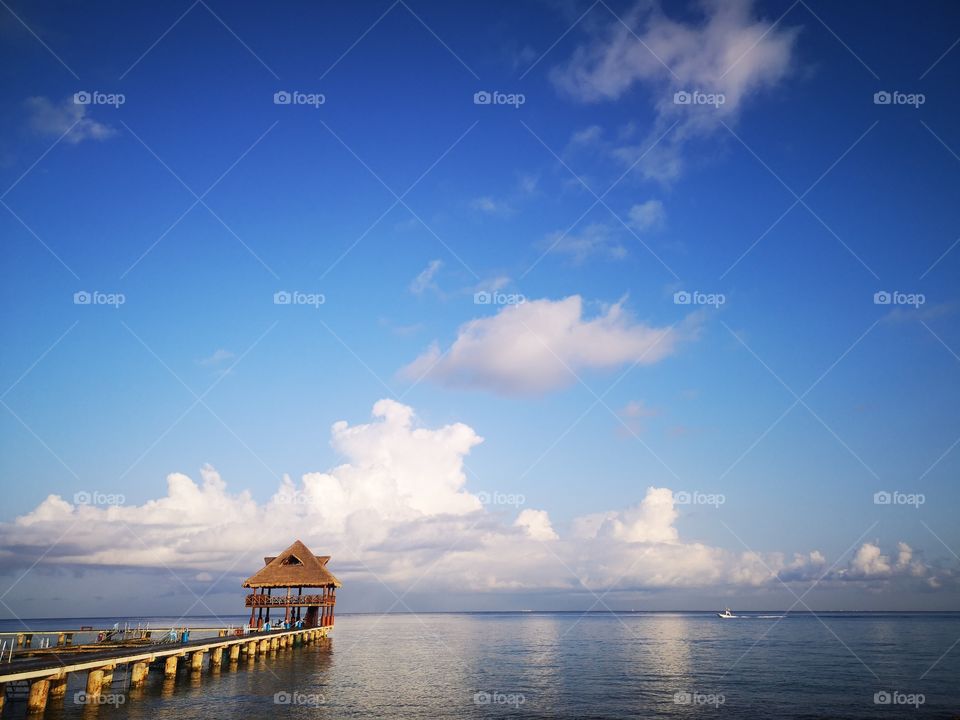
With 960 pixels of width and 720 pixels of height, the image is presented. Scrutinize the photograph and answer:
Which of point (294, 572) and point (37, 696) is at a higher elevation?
point (294, 572)

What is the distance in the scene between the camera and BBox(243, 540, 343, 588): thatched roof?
49906 mm

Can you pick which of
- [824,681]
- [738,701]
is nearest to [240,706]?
[738,701]

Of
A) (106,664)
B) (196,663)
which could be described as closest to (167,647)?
(196,663)

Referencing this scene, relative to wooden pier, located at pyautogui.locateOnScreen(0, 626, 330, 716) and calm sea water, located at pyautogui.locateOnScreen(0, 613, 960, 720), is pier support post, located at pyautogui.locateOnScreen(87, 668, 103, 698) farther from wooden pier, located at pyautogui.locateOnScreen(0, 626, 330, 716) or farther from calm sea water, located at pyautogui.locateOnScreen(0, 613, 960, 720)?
calm sea water, located at pyautogui.locateOnScreen(0, 613, 960, 720)

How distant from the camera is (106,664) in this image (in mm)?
23828

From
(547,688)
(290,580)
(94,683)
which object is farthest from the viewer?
(290,580)

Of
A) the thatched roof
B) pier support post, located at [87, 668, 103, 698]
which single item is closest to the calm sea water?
pier support post, located at [87, 668, 103, 698]

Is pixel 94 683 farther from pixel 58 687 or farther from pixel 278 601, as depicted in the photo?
pixel 278 601

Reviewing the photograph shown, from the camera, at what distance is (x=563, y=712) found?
24641mm

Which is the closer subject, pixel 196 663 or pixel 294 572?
pixel 196 663

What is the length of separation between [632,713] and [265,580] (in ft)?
114

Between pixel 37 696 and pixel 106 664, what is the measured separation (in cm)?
275

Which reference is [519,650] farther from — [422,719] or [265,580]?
[422,719]

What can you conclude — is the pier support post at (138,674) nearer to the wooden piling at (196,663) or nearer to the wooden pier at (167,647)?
the wooden pier at (167,647)
